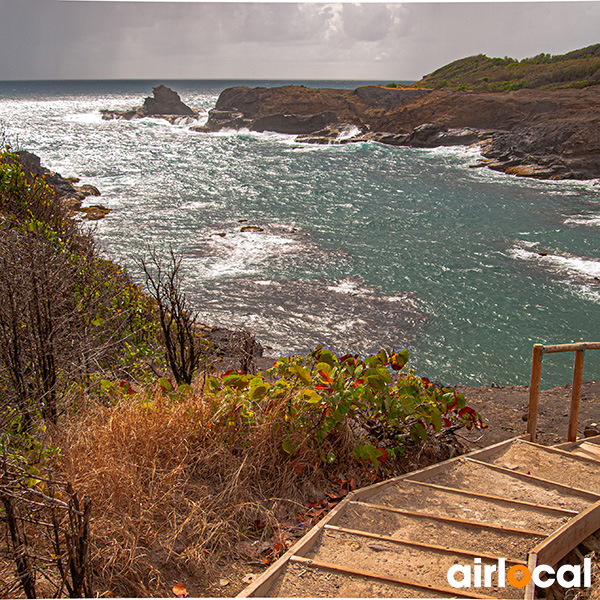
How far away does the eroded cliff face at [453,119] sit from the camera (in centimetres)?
4019

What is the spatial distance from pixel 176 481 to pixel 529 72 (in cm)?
8264

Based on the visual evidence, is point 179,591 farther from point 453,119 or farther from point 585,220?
point 453,119

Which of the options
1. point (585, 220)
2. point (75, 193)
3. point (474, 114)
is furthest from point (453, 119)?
point (75, 193)

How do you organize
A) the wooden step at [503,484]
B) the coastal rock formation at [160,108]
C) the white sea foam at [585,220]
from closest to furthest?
the wooden step at [503,484] < the white sea foam at [585,220] < the coastal rock formation at [160,108]

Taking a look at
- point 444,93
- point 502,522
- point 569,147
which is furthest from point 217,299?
point 444,93

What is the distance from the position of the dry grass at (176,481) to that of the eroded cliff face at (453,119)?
39.2 m

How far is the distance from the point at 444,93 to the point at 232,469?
6702 centimetres

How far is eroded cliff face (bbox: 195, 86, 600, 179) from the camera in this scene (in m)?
40.2

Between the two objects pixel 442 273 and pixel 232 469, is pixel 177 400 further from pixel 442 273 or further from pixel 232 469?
pixel 442 273

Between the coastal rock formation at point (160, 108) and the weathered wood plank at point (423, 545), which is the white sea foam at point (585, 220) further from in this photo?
the coastal rock formation at point (160, 108)

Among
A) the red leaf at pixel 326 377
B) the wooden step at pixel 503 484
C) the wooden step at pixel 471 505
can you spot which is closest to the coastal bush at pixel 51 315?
the red leaf at pixel 326 377

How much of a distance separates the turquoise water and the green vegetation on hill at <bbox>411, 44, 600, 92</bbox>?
79.7ft

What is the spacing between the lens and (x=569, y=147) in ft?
131

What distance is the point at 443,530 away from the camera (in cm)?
401
